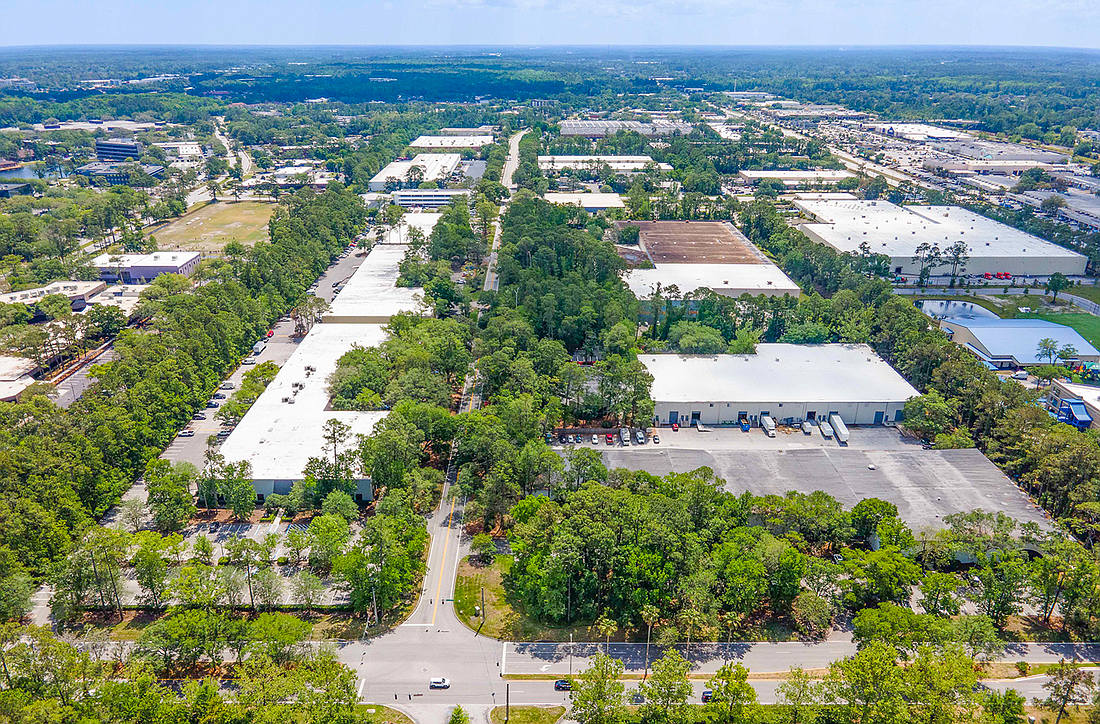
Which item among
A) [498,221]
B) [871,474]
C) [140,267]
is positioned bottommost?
[871,474]

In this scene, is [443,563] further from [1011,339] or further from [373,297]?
[1011,339]

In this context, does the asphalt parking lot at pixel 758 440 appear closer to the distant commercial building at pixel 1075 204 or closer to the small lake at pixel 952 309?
the small lake at pixel 952 309

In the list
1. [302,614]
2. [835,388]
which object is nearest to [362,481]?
[302,614]

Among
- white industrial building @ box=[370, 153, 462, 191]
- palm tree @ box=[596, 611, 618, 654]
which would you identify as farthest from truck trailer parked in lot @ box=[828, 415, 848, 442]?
white industrial building @ box=[370, 153, 462, 191]

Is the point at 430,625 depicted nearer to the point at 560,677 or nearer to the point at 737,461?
the point at 560,677

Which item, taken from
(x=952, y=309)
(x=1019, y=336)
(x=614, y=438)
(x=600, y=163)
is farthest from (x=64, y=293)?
(x=1019, y=336)

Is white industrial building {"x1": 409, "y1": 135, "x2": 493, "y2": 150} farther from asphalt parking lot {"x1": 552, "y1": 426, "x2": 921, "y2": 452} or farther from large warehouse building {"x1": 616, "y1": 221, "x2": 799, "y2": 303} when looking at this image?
asphalt parking lot {"x1": 552, "y1": 426, "x2": 921, "y2": 452}
